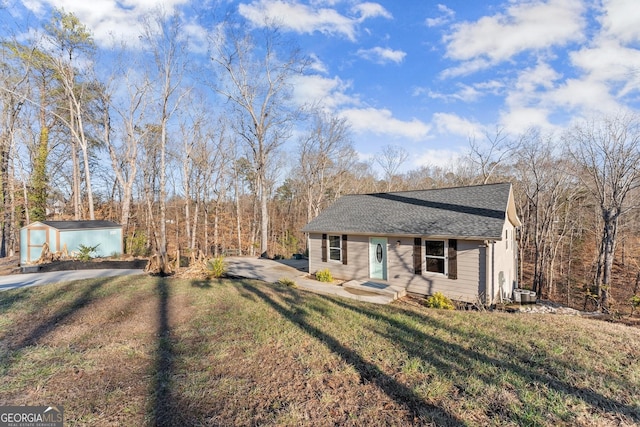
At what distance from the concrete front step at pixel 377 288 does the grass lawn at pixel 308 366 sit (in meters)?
2.73

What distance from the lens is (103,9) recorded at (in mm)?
12406

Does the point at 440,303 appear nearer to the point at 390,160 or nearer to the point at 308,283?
the point at 308,283

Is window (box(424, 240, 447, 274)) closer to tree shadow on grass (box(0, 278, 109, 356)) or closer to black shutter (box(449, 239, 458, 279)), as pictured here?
black shutter (box(449, 239, 458, 279))

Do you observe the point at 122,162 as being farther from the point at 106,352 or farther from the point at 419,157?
the point at 419,157

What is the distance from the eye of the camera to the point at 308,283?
32.0ft

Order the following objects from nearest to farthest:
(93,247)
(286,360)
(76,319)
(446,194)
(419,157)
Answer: (286,360), (76,319), (446,194), (93,247), (419,157)

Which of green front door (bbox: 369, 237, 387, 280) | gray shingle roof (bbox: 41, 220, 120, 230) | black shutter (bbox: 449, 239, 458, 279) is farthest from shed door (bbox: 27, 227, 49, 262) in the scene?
black shutter (bbox: 449, 239, 458, 279)

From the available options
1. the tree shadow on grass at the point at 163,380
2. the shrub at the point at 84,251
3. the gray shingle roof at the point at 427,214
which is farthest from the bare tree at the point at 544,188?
the shrub at the point at 84,251

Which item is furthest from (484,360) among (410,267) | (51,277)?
(51,277)

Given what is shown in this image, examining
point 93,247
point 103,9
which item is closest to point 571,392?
point 93,247

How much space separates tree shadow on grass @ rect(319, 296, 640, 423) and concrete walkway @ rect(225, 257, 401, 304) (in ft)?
10.5

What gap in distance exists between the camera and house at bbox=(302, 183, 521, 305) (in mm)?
7949

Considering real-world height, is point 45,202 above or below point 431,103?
below

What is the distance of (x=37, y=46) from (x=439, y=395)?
81.0 ft
